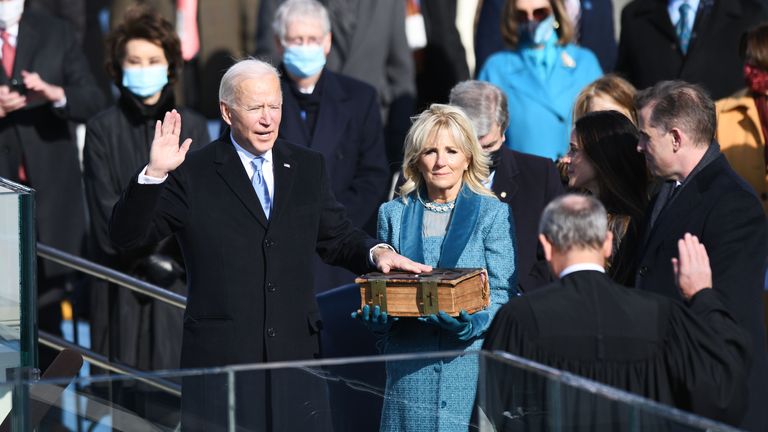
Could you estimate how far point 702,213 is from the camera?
599 cm

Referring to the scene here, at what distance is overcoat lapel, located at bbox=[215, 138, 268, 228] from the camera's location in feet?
21.1

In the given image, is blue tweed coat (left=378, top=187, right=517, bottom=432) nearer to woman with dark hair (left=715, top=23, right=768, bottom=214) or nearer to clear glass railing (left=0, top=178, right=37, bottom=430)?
Answer: clear glass railing (left=0, top=178, right=37, bottom=430)

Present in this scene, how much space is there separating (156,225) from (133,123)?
7.99ft

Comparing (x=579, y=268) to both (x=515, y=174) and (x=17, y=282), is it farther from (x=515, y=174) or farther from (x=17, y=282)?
(x=17, y=282)

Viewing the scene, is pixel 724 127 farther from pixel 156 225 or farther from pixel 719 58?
pixel 156 225

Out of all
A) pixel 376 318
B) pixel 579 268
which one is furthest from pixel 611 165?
pixel 579 268

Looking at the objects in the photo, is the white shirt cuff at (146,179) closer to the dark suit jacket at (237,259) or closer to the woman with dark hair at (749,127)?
the dark suit jacket at (237,259)

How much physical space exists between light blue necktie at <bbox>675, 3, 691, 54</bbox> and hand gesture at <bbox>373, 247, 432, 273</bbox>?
11.8 ft

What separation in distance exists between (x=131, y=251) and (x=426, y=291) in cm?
293

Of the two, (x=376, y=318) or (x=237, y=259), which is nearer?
(x=376, y=318)

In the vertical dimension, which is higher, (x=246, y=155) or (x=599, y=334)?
(x=246, y=155)

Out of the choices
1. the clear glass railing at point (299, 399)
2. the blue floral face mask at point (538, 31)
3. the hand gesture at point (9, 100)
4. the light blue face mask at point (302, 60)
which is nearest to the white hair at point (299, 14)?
the light blue face mask at point (302, 60)

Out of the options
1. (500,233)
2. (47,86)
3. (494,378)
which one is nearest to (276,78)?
(500,233)

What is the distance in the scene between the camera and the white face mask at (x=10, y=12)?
9055 mm
